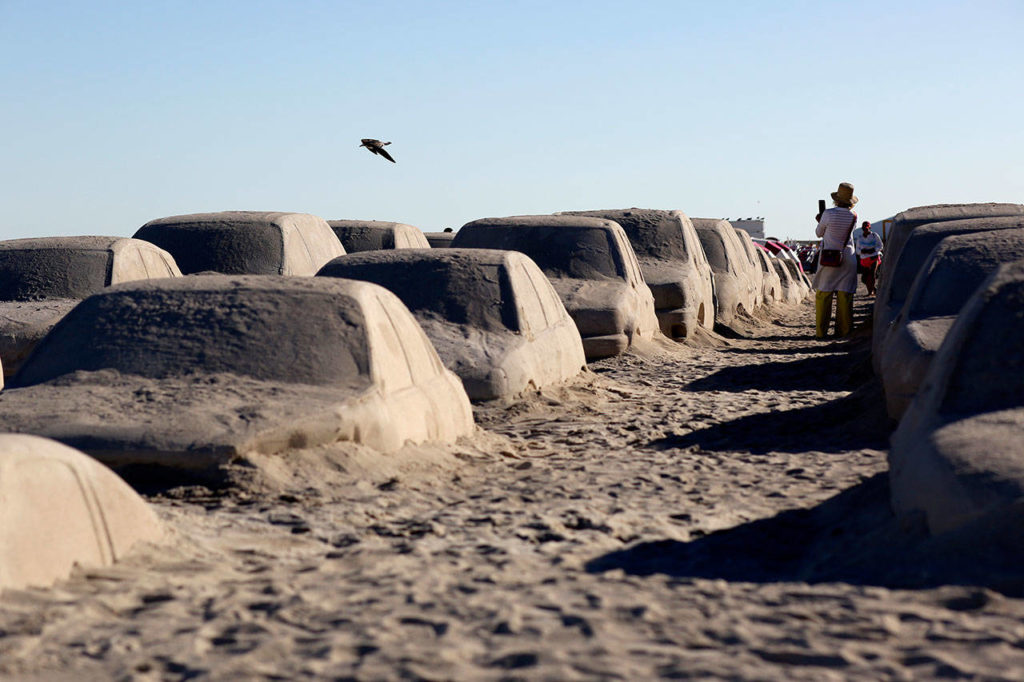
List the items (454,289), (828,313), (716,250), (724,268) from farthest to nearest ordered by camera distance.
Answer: (716,250), (724,268), (828,313), (454,289)

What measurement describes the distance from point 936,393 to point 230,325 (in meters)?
3.70

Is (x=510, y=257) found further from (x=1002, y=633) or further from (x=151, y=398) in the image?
(x=1002, y=633)

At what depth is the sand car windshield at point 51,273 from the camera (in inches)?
458

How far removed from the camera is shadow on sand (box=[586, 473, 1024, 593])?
4598mm

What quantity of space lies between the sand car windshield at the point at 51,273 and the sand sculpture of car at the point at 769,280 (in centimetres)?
1686

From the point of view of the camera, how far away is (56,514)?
4.75 m

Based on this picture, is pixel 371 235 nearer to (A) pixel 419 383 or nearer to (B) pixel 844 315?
(B) pixel 844 315

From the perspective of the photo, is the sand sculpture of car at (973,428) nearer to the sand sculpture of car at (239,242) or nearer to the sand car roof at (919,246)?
the sand car roof at (919,246)

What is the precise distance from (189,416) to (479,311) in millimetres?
3826

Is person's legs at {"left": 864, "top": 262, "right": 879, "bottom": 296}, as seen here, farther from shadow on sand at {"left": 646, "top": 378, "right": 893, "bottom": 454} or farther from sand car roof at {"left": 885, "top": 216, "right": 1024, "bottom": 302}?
shadow on sand at {"left": 646, "top": 378, "right": 893, "bottom": 454}

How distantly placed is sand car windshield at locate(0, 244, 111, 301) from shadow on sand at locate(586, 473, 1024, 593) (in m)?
7.41

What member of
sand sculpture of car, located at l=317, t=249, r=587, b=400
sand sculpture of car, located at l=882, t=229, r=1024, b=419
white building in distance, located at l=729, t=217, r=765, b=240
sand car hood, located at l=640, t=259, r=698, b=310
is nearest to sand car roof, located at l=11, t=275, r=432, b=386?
sand sculpture of car, located at l=317, t=249, r=587, b=400

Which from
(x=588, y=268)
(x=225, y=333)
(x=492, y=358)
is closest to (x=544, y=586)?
(x=225, y=333)

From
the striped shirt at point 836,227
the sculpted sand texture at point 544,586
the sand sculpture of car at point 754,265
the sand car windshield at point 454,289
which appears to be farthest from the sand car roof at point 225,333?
the sand sculpture of car at point 754,265
